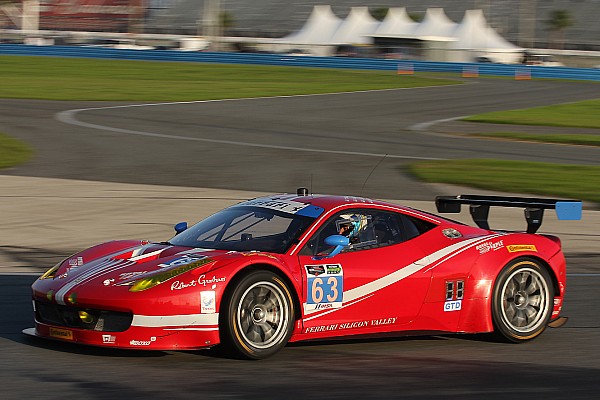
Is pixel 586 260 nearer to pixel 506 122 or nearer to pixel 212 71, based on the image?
pixel 506 122

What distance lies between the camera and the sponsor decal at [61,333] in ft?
22.8

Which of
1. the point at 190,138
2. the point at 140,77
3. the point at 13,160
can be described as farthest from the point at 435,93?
the point at 13,160

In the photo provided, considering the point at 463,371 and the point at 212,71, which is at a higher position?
the point at 212,71

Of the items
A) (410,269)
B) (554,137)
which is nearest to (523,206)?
(410,269)

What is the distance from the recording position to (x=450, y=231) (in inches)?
324

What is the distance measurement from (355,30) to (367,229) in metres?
68.0

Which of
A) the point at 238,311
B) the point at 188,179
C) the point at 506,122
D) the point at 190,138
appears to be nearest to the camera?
the point at 238,311

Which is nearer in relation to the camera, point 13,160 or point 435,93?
point 13,160

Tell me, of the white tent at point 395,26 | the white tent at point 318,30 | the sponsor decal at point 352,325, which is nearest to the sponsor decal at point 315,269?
the sponsor decal at point 352,325

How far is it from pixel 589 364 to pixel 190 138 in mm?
18244

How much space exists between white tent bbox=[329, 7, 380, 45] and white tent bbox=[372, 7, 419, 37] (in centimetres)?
65

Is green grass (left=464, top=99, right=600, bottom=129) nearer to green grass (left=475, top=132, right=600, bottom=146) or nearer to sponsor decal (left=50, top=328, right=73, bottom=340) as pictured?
green grass (left=475, top=132, right=600, bottom=146)

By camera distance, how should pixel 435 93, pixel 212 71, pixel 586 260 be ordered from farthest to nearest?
pixel 212 71, pixel 435 93, pixel 586 260

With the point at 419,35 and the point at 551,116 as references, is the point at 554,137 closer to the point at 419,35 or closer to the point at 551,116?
the point at 551,116
